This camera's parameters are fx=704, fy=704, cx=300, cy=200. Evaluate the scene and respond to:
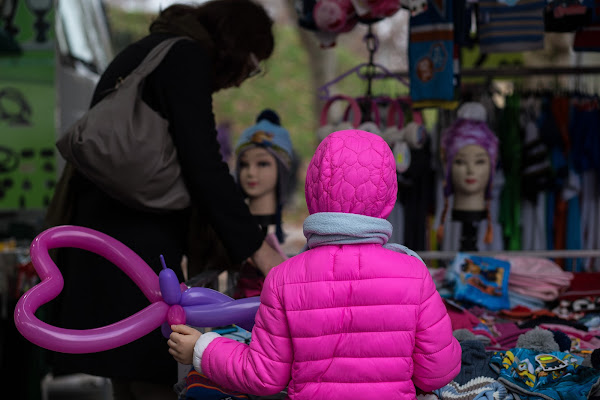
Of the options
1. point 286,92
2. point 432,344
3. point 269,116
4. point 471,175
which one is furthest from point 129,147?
point 286,92

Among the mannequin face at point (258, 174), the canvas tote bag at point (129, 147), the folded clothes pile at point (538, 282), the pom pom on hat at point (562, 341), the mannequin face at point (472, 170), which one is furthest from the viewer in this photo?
the mannequin face at point (472, 170)

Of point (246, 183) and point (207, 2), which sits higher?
point (207, 2)

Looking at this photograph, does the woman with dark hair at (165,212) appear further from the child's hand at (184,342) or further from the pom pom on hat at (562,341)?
the pom pom on hat at (562,341)

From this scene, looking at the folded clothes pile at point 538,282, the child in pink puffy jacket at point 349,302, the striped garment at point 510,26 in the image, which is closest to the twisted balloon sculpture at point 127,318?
the child in pink puffy jacket at point 349,302

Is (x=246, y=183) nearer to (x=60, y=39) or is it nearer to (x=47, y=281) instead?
(x=47, y=281)

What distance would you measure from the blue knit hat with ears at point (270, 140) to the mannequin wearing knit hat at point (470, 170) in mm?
960

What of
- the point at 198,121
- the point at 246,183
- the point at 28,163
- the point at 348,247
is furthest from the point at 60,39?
the point at 348,247

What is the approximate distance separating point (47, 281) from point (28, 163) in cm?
332

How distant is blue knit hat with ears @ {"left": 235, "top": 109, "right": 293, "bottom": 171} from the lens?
3.28 meters

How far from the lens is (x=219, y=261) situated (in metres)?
2.41

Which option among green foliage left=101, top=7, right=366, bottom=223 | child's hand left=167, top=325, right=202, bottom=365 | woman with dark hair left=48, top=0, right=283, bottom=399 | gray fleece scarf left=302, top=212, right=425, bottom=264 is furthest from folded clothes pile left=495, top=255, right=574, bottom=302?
green foliage left=101, top=7, right=366, bottom=223

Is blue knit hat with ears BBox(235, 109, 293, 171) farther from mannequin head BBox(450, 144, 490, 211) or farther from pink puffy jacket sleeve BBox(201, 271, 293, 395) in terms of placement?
pink puffy jacket sleeve BBox(201, 271, 293, 395)

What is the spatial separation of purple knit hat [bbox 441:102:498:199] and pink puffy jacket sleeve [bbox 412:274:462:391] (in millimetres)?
2291

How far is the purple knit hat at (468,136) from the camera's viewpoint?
374 centimetres
